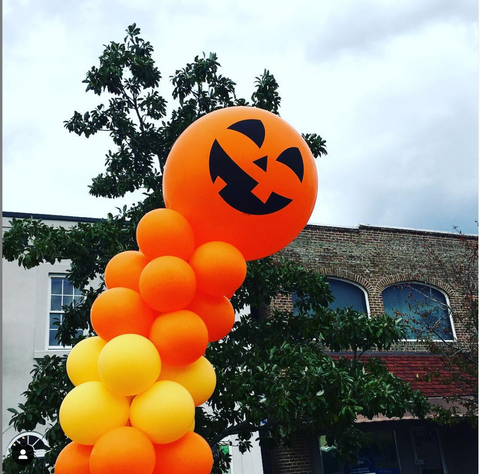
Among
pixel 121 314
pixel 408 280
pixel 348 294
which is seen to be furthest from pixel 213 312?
pixel 408 280

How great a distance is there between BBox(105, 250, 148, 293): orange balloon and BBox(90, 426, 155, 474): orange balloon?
1040 millimetres

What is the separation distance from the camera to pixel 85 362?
3.64m

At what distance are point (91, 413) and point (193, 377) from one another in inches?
28.5

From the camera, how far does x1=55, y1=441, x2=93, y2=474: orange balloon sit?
3322mm

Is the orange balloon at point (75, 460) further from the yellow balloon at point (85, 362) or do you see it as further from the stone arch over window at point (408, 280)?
the stone arch over window at point (408, 280)

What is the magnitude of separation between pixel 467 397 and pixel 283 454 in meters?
4.15

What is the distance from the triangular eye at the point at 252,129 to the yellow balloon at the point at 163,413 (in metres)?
1.80

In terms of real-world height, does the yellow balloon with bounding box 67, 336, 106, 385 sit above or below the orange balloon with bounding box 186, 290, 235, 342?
below

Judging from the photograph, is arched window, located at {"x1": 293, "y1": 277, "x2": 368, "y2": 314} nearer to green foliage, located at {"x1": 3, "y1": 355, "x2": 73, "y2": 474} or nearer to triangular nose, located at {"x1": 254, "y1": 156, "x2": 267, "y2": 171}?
green foliage, located at {"x1": 3, "y1": 355, "x2": 73, "y2": 474}

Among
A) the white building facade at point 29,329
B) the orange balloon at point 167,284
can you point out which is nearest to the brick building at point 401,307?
the white building facade at point 29,329

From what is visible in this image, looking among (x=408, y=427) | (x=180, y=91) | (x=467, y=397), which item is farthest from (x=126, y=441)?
(x=408, y=427)

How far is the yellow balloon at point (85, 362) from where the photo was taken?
11.9 ft

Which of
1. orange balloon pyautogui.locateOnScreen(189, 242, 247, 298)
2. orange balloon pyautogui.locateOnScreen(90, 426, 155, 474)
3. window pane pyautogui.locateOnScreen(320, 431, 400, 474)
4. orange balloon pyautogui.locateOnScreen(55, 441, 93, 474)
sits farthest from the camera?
window pane pyautogui.locateOnScreen(320, 431, 400, 474)

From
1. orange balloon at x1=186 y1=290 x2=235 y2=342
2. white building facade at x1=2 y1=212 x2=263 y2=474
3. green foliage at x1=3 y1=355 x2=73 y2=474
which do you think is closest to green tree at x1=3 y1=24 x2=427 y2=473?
green foliage at x1=3 y1=355 x2=73 y2=474
